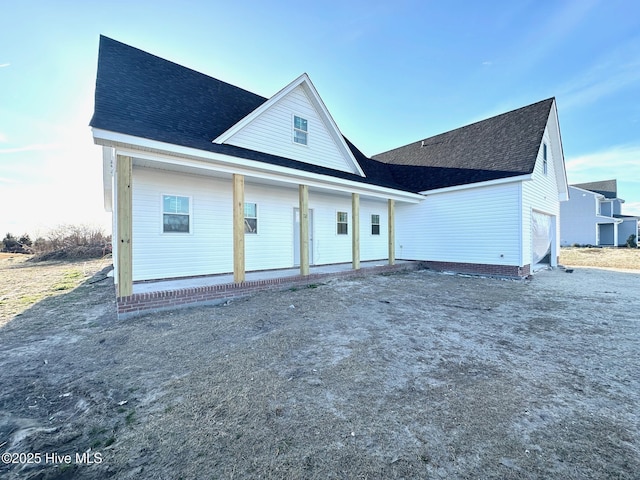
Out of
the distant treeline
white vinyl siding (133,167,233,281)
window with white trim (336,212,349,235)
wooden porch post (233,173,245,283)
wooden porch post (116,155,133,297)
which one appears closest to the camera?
wooden porch post (116,155,133,297)

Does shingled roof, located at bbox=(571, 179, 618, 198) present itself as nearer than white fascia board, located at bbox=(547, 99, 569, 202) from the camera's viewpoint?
No

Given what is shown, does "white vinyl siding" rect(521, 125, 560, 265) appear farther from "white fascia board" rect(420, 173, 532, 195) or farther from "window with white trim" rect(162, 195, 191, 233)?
"window with white trim" rect(162, 195, 191, 233)

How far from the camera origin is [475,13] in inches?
381

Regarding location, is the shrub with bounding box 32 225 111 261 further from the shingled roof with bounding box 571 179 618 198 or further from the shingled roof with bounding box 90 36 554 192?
the shingled roof with bounding box 571 179 618 198

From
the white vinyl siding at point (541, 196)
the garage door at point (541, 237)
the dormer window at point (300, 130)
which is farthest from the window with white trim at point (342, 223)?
the garage door at point (541, 237)

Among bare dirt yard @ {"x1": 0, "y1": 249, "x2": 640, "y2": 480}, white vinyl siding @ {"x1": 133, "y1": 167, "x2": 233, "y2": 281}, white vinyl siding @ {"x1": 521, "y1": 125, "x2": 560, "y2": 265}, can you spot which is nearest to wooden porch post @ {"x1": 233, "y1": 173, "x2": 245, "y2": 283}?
bare dirt yard @ {"x1": 0, "y1": 249, "x2": 640, "y2": 480}

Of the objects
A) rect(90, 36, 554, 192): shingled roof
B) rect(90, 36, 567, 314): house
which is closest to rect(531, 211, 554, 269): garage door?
rect(90, 36, 567, 314): house

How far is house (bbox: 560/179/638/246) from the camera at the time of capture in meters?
26.4

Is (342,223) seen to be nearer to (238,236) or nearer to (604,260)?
(238,236)

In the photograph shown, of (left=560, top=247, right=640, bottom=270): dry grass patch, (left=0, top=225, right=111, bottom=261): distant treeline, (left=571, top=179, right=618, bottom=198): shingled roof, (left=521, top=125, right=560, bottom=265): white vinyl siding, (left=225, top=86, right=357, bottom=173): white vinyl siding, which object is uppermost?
(left=571, top=179, right=618, bottom=198): shingled roof

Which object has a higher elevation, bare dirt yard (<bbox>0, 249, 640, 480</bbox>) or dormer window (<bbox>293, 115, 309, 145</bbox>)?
dormer window (<bbox>293, 115, 309, 145</bbox>)

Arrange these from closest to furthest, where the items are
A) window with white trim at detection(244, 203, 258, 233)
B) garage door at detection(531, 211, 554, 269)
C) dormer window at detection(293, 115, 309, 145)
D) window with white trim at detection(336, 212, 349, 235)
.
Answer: window with white trim at detection(244, 203, 258, 233)
dormer window at detection(293, 115, 309, 145)
garage door at detection(531, 211, 554, 269)
window with white trim at detection(336, 212, 349, 235)

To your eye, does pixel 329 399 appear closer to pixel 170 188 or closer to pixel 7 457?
pixel 7 457

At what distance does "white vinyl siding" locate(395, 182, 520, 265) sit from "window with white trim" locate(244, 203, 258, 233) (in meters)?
7.74
